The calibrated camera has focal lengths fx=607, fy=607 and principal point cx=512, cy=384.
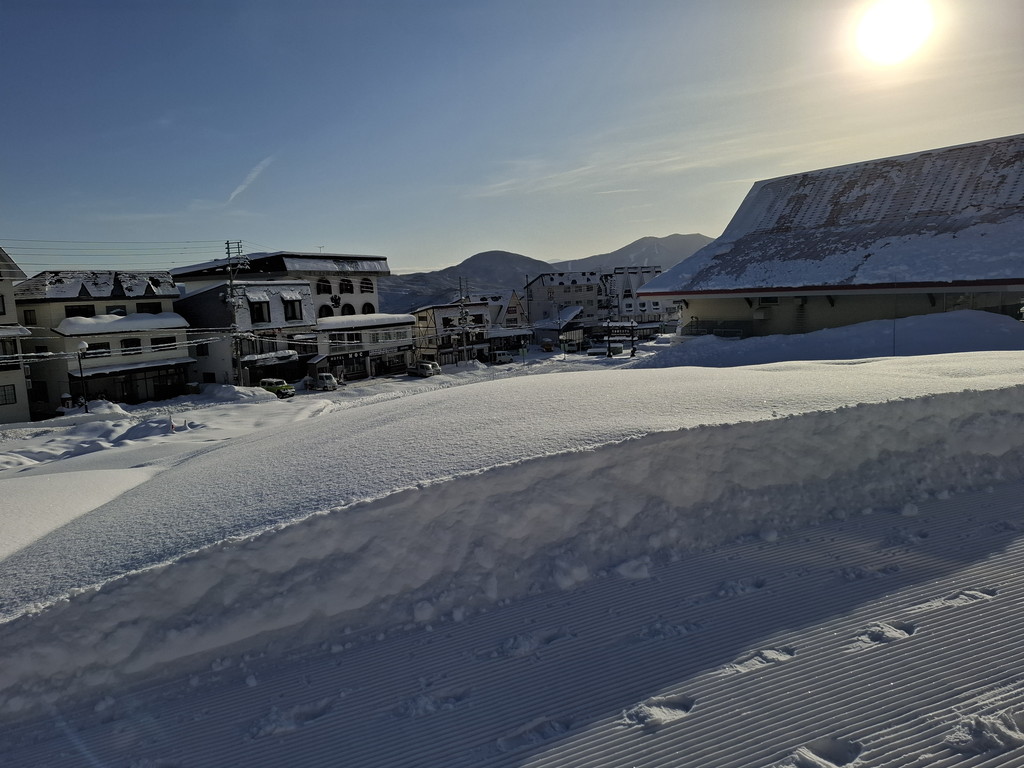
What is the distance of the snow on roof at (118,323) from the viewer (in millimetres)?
30781

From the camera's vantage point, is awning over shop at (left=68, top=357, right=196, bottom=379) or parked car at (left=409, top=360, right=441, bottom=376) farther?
parked car at (left=409, top=360, right=441, bottom=376)

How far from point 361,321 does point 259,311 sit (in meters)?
7.94

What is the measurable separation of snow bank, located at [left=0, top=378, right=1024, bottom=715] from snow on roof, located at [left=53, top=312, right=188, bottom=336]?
31.9m

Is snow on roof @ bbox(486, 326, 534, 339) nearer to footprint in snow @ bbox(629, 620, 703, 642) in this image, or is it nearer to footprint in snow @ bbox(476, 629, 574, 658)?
footprint in snow @ bbox(476, 629, 574, 658)

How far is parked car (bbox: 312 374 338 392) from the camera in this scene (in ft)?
123

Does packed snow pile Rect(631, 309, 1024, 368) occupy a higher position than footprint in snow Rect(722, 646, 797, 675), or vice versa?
packed snow pile Rect(631, 309, 1024, 368)

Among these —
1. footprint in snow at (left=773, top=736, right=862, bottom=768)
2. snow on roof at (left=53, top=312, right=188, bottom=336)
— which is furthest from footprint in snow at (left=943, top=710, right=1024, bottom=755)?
snow on roof at (left=53, top=312, right=188, bottom=336)

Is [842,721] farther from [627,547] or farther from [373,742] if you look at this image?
[373,742]

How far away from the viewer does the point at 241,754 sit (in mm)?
4246

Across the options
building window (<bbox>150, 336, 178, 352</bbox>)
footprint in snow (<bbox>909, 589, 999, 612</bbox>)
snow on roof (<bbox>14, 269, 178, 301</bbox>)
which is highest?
snow on roof (<bbox>14, 269, 178, 301</bbox>)

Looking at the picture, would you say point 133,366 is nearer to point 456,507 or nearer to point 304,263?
point 304,263

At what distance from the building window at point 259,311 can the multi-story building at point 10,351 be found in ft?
36.5

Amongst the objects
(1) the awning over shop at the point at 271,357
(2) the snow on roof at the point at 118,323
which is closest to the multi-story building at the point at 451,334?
(1) the awning over shop at the point at 271,357

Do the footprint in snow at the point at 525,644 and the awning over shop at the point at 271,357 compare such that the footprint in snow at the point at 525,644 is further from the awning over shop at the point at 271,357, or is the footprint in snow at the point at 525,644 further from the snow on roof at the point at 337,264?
the snow on roof at the point at 337,264
